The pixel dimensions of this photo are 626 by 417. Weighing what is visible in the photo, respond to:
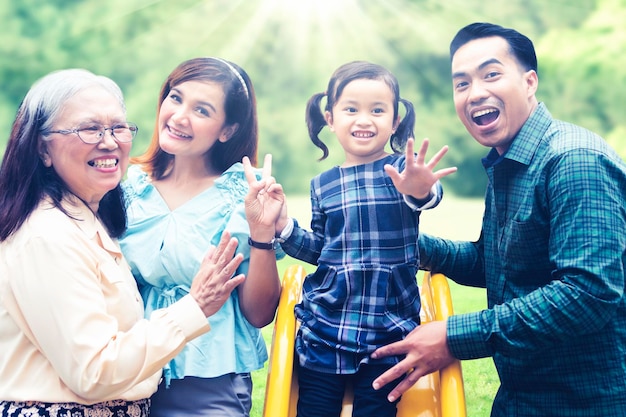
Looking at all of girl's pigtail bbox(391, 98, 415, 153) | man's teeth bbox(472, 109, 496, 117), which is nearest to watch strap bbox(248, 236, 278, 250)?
girl's pigtail bbox(391, 98, 415, 153)

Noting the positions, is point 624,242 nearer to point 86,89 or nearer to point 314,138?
point 314,138

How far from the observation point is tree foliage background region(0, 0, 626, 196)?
33.8 feet

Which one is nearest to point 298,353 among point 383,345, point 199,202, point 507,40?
point 383,345

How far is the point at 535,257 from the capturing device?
184 cm

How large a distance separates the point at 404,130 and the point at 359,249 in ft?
1.33

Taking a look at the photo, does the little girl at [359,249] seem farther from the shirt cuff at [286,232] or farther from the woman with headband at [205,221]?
the woman with headband at [205,221]

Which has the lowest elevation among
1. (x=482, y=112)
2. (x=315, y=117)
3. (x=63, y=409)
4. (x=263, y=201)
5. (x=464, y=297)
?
(x=63, y=409)

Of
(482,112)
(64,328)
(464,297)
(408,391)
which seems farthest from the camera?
(464,297)

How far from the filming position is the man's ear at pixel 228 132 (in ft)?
7.18

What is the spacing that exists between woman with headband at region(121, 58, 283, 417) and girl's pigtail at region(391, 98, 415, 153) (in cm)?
39

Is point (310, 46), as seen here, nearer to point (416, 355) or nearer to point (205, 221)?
point (205, 221)

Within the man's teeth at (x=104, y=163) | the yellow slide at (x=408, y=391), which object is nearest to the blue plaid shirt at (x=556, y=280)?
the yellow slide at (x=408, y=391)

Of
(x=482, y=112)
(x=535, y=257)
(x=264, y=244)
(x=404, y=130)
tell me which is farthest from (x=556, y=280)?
(x=264, y=244)

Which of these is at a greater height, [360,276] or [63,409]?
[360,276]
